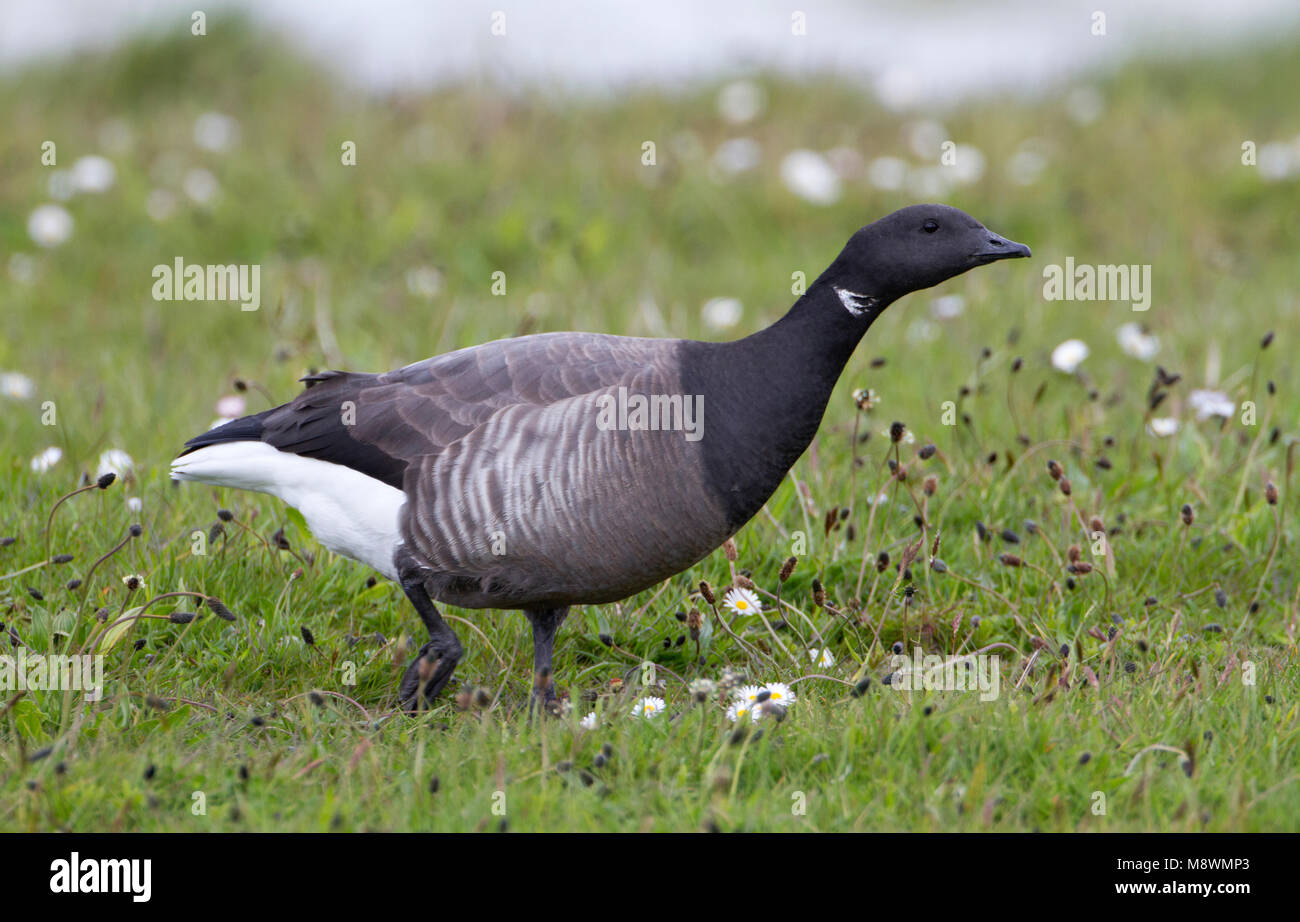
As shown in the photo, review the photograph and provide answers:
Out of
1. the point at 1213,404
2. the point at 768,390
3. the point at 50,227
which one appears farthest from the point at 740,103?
the point at 768,390

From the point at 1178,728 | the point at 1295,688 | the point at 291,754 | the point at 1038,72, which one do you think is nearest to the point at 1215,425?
the point at 1295,688

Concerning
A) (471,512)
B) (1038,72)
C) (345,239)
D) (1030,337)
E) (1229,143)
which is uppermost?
(1038,72)

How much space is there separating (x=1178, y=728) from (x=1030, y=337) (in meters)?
4.11

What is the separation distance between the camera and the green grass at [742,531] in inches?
164

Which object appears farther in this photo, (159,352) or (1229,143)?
(1229,143)

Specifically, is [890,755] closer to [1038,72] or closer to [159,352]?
[159,352]

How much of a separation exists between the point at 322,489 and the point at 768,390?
1635 mm

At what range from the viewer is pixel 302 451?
5035 mm

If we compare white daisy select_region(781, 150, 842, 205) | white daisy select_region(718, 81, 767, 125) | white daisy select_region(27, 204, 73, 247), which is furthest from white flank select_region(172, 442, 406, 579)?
white daisy select_region(718, 81, 767, 125)

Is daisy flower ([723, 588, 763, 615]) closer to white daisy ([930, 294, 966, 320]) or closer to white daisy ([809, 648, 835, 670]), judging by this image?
white daisy ([809, 648, 835, 670])

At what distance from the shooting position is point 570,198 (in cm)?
1006

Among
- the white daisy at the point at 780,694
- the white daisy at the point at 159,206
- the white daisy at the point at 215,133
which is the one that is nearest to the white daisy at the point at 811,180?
the white daisy at the point at 215,133

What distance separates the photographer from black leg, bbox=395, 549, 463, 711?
15.8ft

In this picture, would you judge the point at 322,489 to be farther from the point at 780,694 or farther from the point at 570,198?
the point at 570,198
